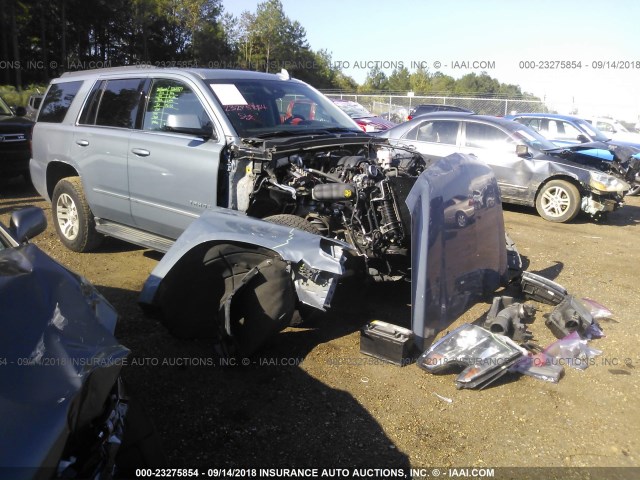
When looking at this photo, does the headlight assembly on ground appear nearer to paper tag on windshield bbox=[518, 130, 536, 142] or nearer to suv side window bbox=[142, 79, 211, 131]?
paper tag on windshield bbox=[518, 130, 536, 142]

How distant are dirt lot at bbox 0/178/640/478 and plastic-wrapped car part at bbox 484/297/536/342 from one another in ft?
0.84

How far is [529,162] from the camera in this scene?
902cm

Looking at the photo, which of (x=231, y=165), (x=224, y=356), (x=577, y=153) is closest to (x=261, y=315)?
(x=224, y=356)

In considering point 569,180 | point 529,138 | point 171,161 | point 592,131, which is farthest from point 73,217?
point 592,131

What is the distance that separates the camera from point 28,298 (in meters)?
2.21

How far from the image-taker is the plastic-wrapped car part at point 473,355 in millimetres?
3588

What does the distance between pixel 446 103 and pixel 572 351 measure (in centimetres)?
2396

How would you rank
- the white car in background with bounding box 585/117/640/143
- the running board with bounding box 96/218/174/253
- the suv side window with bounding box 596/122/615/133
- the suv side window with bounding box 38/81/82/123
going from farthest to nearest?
the suv side window with bounding box 596/122/615/133 → the white car in background with bounding box 585/117/640/143 → the suv side window with bounding box 38/81/82/123 → the running board with bounding box 96/218/174/253

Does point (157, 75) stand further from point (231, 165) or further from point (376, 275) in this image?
point (376, 275)

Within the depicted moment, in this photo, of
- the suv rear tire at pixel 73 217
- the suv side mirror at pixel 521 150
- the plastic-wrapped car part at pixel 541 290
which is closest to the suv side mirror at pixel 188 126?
the suv rear tire at pixel 73 217

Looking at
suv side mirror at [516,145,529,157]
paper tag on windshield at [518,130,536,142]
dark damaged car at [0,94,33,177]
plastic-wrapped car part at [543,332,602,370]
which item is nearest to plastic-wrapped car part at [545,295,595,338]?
plastic-wrapped car part at [543,332,602,370]

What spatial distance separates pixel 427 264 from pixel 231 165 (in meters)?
1.90

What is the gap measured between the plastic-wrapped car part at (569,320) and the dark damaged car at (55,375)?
11.5ft

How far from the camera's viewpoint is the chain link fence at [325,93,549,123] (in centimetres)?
A: 2384
